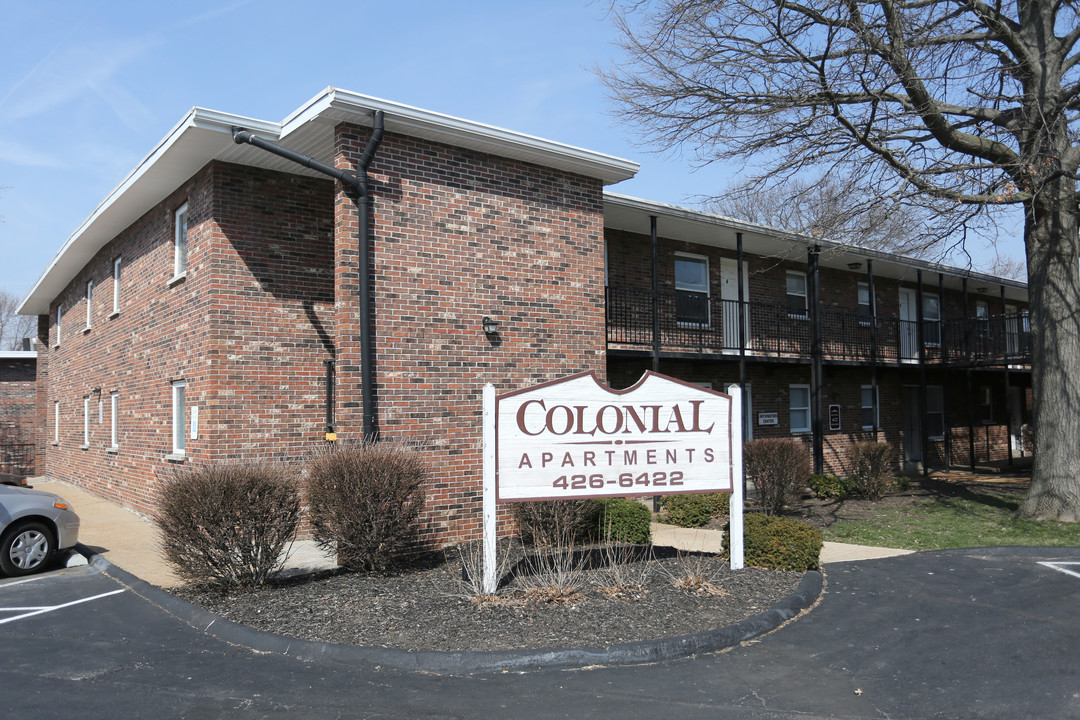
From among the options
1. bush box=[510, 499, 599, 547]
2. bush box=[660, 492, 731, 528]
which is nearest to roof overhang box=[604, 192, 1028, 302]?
bush box=[660, 492, 731, 528]

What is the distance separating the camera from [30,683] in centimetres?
534

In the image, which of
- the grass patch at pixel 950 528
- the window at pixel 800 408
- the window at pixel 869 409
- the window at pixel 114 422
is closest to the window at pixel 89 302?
the window at pixel 114 422

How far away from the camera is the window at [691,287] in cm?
1700

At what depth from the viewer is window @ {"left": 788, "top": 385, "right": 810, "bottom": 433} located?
20.0m

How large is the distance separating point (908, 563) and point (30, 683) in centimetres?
→ 885

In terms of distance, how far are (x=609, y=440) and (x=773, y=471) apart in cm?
623

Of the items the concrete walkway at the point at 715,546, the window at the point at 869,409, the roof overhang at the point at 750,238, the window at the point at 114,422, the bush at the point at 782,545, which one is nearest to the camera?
the bush at the point at 782,545

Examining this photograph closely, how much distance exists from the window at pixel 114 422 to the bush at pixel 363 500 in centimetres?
943

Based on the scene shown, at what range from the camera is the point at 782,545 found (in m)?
8.38

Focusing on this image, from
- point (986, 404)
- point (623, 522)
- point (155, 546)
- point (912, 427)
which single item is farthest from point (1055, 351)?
point (986, 404)

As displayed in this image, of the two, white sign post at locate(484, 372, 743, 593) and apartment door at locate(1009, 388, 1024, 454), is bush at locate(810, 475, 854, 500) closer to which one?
white sign post at locate(484, 372, 743, 593)

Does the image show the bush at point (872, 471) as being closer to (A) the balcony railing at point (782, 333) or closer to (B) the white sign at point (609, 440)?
(A) the balcony railing at point (782, 333)

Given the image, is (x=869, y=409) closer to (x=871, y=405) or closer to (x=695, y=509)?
(x=871, y=405)

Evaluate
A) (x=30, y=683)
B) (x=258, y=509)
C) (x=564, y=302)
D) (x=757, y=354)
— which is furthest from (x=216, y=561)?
(x=757, y=354)
